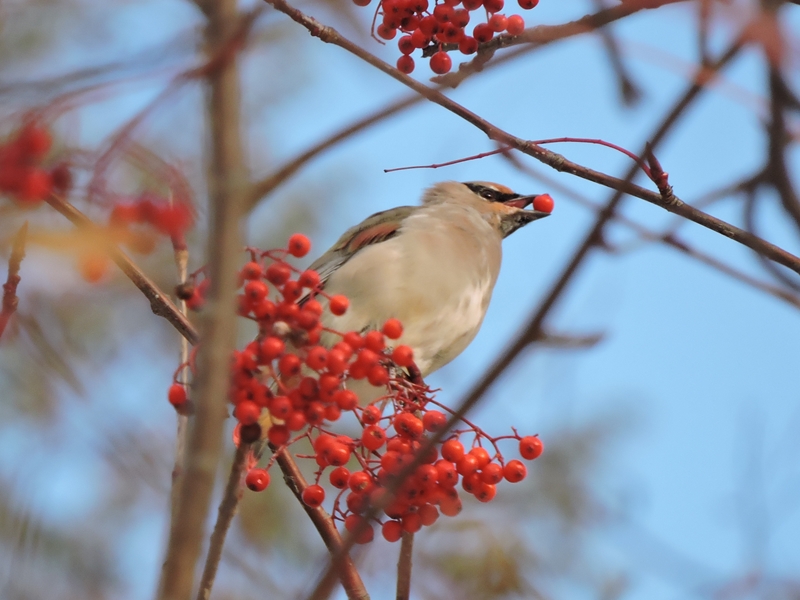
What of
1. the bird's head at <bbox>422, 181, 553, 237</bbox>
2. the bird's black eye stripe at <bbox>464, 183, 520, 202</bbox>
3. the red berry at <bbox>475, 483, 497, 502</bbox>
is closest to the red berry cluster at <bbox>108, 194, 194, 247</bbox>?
the red berry at <bbox>475, 483, 497, 502</bbox>

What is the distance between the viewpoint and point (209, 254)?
3.84 feet

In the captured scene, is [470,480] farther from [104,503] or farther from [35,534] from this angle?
[104,503]

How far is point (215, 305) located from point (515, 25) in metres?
1.90

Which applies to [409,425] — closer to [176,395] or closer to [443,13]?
[176,395]

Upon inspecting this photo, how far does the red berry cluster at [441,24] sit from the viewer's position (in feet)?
9.23

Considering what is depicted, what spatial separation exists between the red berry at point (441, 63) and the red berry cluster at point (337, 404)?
956 mm

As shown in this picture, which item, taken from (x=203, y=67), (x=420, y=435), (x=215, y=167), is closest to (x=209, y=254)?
(x=215, y=167)

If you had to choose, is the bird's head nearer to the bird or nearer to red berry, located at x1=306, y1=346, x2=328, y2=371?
the bird

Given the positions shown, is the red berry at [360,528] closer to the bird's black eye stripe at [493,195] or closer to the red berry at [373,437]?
the red berry at [373,437]

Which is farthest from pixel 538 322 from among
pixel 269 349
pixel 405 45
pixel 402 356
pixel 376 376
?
pixel 405 45

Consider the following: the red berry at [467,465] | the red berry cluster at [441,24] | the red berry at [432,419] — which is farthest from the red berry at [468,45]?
the red berry at [467,465]

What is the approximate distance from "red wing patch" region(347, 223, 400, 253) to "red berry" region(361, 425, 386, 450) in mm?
1824

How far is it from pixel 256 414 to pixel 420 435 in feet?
2.43

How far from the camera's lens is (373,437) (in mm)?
2414
